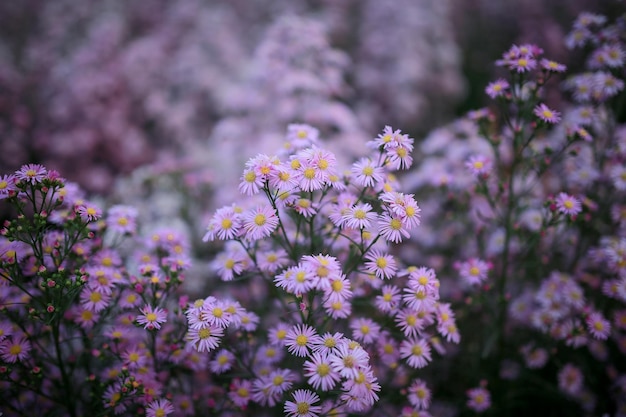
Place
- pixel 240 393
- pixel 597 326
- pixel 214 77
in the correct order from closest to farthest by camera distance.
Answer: pixel 240 393
pixel 597 326
pixel 214 77

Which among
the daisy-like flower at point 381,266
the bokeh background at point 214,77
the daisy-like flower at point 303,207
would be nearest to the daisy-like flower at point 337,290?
the daisy-like flower at point 381,266

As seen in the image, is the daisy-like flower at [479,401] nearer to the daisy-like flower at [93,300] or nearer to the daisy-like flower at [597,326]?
the daisy-like flower at [597,326]

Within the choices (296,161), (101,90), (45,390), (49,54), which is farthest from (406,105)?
(45,390)

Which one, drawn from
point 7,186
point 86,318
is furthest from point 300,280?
point 7,186

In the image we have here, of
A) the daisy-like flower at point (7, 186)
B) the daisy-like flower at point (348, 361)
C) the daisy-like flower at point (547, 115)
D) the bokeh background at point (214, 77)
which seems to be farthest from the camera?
the bokeh background at point (214, 77)

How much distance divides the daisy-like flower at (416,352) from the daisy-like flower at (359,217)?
0.62 m

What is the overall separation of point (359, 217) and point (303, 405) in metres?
0.69

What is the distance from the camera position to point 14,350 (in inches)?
63.7

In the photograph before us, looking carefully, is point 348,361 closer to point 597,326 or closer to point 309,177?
point 309,177

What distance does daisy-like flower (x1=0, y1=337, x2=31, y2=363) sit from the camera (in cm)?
159

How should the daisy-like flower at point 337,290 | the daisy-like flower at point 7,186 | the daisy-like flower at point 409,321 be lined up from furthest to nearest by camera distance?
the daisy-like flower at point 409,321
the daisy-like flower at point 7,186
the daisy-like flower at point 337,290

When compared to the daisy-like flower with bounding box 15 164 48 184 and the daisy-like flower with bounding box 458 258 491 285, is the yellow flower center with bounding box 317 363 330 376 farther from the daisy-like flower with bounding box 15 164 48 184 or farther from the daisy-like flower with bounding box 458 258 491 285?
the daisy-like flower with bounding box 15 164 48 184

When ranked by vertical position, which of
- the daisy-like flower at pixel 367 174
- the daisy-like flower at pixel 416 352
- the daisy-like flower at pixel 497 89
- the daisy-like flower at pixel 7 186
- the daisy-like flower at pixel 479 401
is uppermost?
the daisy-like flower at pixel 497 89

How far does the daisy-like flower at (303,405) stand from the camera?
4.54ft
